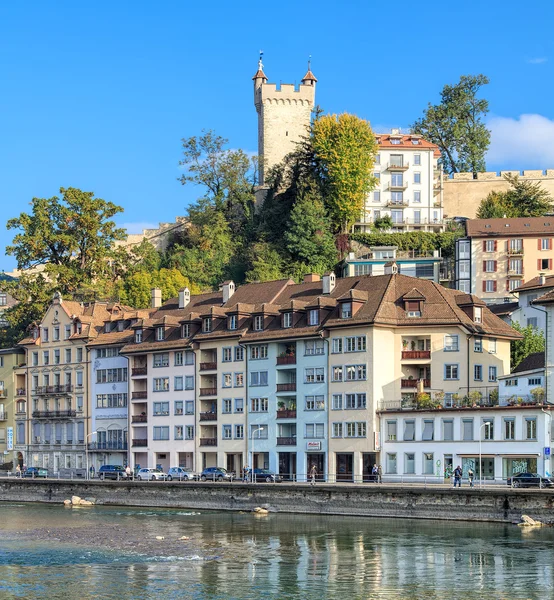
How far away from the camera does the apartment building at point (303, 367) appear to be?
84.4 metres

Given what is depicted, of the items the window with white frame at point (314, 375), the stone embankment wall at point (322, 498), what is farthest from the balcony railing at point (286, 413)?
the stone embankment wall at point (322, 498)

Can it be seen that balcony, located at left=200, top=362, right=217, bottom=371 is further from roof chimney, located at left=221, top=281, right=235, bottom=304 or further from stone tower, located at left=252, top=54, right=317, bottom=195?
stone tower, located at left=252, top=54, right=317, bottom=195

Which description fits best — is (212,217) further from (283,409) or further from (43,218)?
(283,409)

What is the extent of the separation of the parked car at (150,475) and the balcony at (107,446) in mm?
11128

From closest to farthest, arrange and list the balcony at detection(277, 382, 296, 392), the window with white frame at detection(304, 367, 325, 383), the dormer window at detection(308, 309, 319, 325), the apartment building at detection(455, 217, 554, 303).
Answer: the window with white frame at detection(304, 367, 325, 383) < the dormer window at detection(308, 309, 319, 325) < the balcony at detection(277, 382, 296, 392) < the apartment building at detection(455, 217, 554, 303)

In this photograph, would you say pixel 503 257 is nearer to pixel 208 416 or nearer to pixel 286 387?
pixel 286 387

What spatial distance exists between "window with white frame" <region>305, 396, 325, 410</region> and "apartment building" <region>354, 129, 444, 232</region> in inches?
1896

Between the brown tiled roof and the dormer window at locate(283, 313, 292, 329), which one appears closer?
the dormer window at locate(283, 313, 292, 329)

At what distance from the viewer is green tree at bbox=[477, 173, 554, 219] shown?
→ 134750mm

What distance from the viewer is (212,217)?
138 metres

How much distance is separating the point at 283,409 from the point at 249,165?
59.9 meters

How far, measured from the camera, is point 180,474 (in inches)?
3487

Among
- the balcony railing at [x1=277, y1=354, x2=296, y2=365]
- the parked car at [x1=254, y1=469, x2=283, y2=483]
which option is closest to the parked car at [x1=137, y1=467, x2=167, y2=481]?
the parked car at [x1=254, y1=469, x2=283, y2=483]

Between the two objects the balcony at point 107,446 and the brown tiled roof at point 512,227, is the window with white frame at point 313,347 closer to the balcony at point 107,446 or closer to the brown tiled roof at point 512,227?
the balcony at point 107,446
